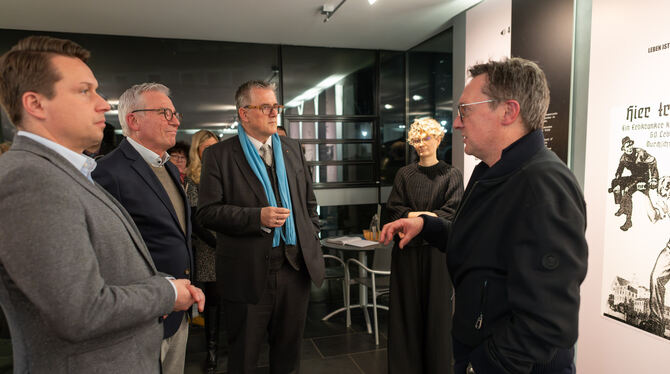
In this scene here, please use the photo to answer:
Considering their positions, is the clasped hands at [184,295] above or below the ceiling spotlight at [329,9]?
below

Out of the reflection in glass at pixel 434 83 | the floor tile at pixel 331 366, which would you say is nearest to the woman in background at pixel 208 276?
the floor tile at pixel 331 366

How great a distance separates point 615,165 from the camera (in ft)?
8.32

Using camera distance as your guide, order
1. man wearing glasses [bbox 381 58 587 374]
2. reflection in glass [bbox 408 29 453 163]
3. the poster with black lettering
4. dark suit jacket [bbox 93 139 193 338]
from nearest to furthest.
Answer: man wearing glasses [bbox 381 58 587 374]
dark suit jacket [bbox 93 139 193 338]
the poster with black lettering
reflection in glass [bbox 408 29 453 163]

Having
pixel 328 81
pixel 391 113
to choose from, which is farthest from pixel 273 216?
pixel 391 113

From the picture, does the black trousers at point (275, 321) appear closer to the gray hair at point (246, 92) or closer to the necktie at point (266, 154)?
the necktie at point (266, 154)

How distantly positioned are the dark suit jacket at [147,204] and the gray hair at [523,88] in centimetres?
143

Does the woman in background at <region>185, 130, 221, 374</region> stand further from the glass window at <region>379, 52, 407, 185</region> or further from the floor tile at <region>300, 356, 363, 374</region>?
the glass window at <region>379, 52, 407, 185</region>

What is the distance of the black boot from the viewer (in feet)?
10.4

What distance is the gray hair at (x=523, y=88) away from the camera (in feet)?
4.22

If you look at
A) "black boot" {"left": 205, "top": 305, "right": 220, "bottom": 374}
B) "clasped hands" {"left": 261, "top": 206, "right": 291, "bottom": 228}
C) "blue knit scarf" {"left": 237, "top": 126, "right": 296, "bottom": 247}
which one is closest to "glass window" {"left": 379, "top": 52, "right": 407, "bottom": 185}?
"black boot" {"left": 205, "top": 305, "right": 220, "bottom": 374}

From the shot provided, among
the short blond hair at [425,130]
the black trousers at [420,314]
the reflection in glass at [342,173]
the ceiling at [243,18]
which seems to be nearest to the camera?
the black trousers at [420,314]

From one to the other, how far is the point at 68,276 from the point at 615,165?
297cm

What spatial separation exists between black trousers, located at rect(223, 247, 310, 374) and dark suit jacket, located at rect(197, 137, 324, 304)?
0.08 m

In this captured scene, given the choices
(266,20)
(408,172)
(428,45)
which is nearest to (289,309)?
(408,172)
